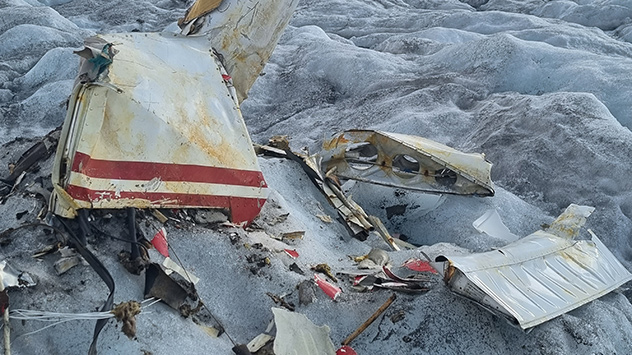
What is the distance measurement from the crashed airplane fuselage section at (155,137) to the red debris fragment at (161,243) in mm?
164

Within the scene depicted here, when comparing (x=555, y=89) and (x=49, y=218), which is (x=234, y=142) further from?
(x=555, y=89)

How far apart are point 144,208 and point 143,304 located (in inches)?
22.8

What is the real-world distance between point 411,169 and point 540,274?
1.77 meters

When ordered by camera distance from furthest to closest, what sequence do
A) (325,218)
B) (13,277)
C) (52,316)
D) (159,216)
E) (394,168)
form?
1. (394,168)
2. (325,218)
3. (159,216)
4. (13,277)
5. (52,316)

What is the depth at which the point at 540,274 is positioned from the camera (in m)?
3.51

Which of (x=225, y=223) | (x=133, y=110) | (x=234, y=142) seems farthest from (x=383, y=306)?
(x=133, y=110)

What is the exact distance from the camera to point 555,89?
24.2 feet

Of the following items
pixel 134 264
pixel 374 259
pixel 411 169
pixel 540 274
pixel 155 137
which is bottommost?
pixel 411 169

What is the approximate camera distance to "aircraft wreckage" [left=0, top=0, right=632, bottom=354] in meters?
3.03

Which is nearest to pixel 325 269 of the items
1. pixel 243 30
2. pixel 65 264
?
pixel 65 264

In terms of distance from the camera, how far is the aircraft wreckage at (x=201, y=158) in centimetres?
303

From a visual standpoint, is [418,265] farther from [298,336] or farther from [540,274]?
[298,336]

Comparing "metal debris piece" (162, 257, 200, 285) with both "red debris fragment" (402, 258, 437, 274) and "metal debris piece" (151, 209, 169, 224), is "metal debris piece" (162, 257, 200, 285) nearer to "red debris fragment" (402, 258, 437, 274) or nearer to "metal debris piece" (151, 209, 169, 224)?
"metal debris piece" (151, 209, 169, 224)

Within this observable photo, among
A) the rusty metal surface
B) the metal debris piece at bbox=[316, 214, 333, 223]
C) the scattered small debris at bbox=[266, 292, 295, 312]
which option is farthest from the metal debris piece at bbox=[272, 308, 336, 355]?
the rusty metal surface
